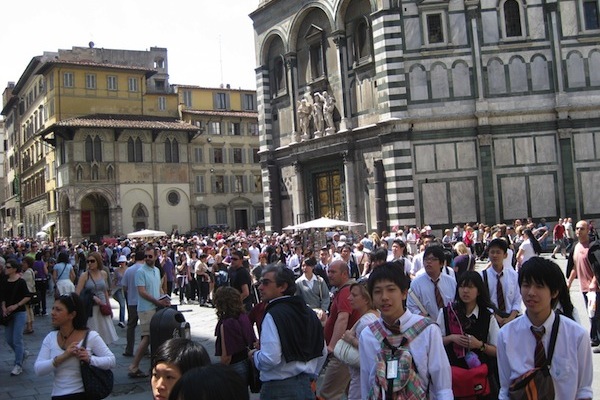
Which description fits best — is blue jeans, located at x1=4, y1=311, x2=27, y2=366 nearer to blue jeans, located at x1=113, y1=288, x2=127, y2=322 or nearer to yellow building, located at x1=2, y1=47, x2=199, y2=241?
blue jeans, located at x1=113, y1=288, x2=127, y2=322

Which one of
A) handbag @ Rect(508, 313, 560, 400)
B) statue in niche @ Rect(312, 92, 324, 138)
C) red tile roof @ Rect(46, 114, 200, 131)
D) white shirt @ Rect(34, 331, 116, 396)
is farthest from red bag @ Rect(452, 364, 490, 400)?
red tile roof @ Rect(46, 114, 200, 131)

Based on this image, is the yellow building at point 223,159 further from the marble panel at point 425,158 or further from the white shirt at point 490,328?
the white shirt at point 490,328

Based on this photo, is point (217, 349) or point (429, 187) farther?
point (429, 187)

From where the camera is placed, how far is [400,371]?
345 centimetres

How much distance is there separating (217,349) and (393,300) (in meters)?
2.52

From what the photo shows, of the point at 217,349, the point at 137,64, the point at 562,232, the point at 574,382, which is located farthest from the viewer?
the point at 137,64

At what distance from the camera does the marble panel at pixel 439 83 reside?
85.0 feet

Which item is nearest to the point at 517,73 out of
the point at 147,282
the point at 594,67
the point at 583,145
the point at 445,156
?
the point at 594,67

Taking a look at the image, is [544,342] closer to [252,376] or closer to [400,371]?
[400,371]

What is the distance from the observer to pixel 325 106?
29.1m

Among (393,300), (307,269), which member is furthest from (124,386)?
(393,300)

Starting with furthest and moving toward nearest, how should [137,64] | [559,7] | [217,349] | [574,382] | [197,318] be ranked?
[137,64] → [559,7] → [197,318] → [217,349] → [574,382]

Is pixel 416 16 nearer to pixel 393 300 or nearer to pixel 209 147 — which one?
pixel 393 300

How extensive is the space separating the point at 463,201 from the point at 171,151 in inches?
1199
